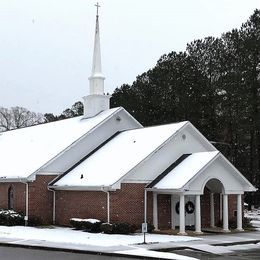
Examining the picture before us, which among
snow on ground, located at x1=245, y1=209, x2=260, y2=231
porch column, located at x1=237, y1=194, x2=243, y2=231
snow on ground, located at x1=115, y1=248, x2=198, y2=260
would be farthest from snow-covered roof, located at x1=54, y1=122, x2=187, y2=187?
snow on ground, located at x1=115, y1=248, x2=198, y2=260

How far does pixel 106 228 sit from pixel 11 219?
6.29 m

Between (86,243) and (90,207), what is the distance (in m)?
6.74

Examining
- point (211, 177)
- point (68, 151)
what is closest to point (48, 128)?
point (68, 151)

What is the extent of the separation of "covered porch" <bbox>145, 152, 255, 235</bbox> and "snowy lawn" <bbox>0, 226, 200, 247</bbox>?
98.1 inches

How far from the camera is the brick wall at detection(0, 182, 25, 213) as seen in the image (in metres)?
31.2

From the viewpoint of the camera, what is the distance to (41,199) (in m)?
30.8

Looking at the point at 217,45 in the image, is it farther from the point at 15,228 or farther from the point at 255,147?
the point at 15,228

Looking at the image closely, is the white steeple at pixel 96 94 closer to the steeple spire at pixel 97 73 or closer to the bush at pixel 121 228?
the steeple spire at pixel 97 73

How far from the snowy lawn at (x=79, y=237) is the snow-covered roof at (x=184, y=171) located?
2.69 meters

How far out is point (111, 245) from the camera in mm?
20781

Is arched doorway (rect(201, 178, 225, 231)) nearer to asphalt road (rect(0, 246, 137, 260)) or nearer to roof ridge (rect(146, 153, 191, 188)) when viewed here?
roof ridge (rect(146, 153, 191, 188))

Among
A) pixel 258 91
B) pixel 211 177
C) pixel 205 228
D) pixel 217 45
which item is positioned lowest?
pixel 205 228

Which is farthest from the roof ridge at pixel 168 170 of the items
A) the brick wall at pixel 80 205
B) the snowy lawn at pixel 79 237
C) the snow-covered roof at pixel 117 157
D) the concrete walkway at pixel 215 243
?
→ the concrete walkway at pixel 215 243

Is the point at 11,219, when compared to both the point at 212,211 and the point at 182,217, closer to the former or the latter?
the point at 182,217
